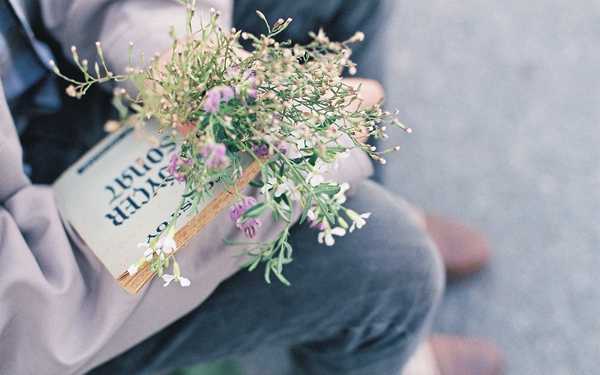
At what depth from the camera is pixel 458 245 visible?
1.20 metres

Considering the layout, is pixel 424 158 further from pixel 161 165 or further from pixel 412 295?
pixel 161 165

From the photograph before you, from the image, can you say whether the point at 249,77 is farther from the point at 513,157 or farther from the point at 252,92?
the point at 513,157

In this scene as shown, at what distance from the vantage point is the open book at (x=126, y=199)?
0.54 metres

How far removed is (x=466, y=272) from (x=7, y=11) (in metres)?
1.03

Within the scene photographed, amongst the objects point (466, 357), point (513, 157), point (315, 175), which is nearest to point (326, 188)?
point (315, 175)

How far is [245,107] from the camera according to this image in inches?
16.8

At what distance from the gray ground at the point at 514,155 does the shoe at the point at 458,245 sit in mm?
41

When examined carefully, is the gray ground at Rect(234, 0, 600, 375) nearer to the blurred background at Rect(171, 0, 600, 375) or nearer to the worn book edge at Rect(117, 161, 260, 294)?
the blurred background at Rect(171, 0, 600, 375)

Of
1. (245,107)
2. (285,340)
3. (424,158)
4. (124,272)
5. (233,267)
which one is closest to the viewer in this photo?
(245,107)

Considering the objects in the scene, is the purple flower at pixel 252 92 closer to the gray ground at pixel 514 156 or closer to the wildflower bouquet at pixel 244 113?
the wildflower bouquet at pixel 244 113

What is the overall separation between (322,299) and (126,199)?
30cm

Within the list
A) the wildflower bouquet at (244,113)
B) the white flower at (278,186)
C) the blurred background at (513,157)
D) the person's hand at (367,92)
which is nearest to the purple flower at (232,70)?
the wildflower bouquet at (244,113)

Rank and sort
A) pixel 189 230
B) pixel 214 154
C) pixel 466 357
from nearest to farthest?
pixel 214 154, pixel 189 230, pixel 466 357

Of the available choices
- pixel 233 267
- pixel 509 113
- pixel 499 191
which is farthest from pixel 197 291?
pixel 509 113
